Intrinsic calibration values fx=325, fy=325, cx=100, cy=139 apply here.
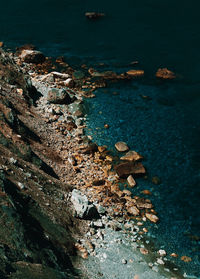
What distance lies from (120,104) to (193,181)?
43.4 ft

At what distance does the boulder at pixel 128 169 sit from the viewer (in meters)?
27.4

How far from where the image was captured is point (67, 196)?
76.9 feet

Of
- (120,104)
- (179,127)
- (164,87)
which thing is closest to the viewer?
(179,127)

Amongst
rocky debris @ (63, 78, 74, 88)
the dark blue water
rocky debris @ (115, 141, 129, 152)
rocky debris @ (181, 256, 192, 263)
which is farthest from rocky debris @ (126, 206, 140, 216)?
rocky debris @ (63, 78, 74, 88)

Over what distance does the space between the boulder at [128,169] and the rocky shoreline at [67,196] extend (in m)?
0.09

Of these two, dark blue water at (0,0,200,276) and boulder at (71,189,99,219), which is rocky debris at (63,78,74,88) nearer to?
dark blue water at (0,0,200,276)

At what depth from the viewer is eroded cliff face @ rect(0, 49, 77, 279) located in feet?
49.4

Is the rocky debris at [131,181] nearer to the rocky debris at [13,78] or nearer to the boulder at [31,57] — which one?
the rocky debris at [13,78]

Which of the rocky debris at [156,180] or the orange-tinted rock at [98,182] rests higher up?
the orange-tinted rock at [98,182]

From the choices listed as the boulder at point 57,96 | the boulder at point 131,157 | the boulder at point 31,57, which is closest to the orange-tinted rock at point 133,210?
the boulder at point 131,157

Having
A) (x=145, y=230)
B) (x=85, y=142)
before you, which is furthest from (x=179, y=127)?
(x=145, y=230)

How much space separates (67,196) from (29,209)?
4.54m

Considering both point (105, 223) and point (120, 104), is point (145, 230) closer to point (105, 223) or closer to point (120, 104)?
point (105, 223)

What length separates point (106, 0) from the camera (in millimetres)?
63844
